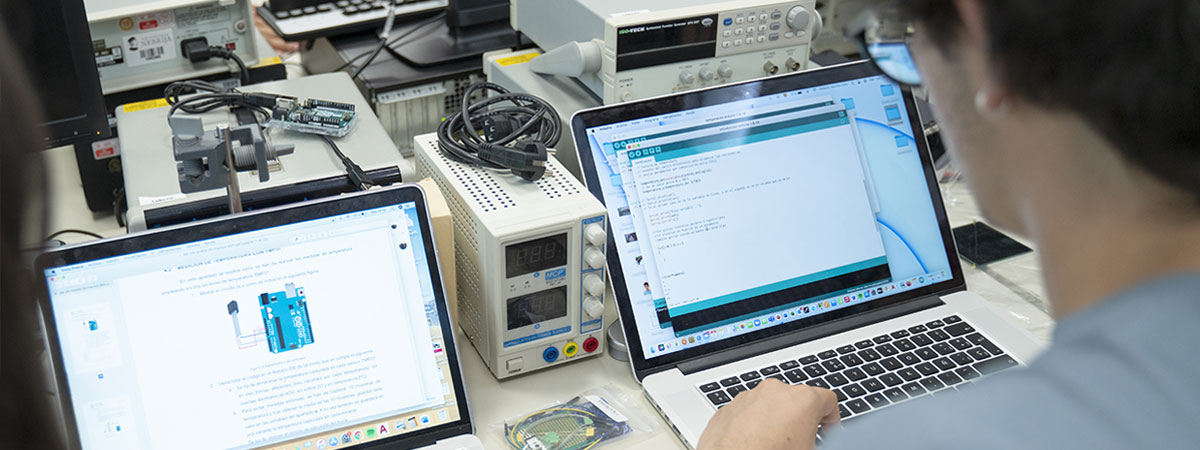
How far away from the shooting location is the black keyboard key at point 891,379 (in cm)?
120

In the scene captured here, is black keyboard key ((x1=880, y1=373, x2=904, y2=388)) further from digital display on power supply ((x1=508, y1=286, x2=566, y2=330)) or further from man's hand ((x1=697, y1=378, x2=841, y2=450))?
digital display on power supply ((x1=508, y1=286, x2=566, y2=330))

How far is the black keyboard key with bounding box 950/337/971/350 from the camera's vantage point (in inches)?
49.9

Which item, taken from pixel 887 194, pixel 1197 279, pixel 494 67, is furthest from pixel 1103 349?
pixel 494 67

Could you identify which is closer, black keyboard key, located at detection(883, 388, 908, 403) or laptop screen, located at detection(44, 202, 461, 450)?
laptop screen, located at detection(44, 202, 461, 450)

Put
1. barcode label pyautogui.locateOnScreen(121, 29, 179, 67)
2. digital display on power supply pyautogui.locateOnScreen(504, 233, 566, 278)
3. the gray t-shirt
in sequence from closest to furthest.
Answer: the gray t-shirt < digital display on power supply pyautogui.locateOnScreen(504, 233, 566, 278) < barcode label pyautogui.locateOnScreen(121, 29, 179, 67)

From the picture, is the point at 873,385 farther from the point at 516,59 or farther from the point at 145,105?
the point at 145,105

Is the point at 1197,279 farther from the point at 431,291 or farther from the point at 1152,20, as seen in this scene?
the point at 431,291

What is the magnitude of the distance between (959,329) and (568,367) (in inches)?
20.2

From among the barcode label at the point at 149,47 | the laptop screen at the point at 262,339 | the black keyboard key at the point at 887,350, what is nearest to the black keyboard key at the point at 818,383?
the black keyboard key at the point at 887,350

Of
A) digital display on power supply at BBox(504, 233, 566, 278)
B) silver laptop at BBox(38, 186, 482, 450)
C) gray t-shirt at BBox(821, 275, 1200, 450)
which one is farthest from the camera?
digital display on power supply at BBox(504, 233, 566, 278)

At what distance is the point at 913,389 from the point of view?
Answer: 1.19 m

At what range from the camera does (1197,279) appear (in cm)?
50

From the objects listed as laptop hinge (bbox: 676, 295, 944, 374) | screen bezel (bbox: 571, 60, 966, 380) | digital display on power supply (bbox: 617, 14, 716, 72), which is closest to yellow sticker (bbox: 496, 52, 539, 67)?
digital display on power supply (bbox: 617, 14, 716, 72)

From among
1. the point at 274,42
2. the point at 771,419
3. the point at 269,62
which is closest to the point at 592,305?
the point at 771,419
